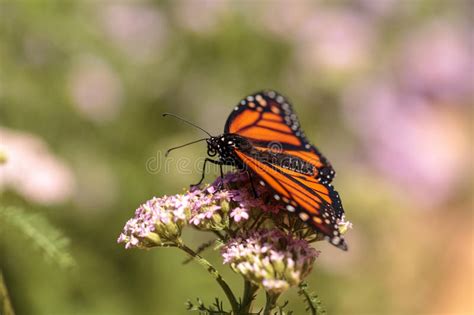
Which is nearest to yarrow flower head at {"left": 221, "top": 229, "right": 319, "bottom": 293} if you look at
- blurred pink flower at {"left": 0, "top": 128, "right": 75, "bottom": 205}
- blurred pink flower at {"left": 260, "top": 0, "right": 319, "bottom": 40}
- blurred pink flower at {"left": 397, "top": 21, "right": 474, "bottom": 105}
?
blurred pink flower at {"left": 0, "top": 128, "right": 75, "bottom": 205}

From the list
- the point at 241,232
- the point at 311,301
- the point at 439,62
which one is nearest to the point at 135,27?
the point at 241,232

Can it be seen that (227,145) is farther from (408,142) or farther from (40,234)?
(408,142)

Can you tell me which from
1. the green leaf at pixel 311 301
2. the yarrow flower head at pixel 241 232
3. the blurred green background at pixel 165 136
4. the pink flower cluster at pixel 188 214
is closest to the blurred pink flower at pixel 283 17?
the blurred green background at pixel 165 136

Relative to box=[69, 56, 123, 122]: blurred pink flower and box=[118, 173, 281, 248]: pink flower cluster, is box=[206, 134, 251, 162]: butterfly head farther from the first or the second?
box=[69, 56, 123, 122]: blurred pink flower

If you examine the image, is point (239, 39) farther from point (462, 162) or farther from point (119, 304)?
point (462, 162)

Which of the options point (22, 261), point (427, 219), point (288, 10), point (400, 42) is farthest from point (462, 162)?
point (22, 261)

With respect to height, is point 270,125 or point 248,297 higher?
point 270,125
